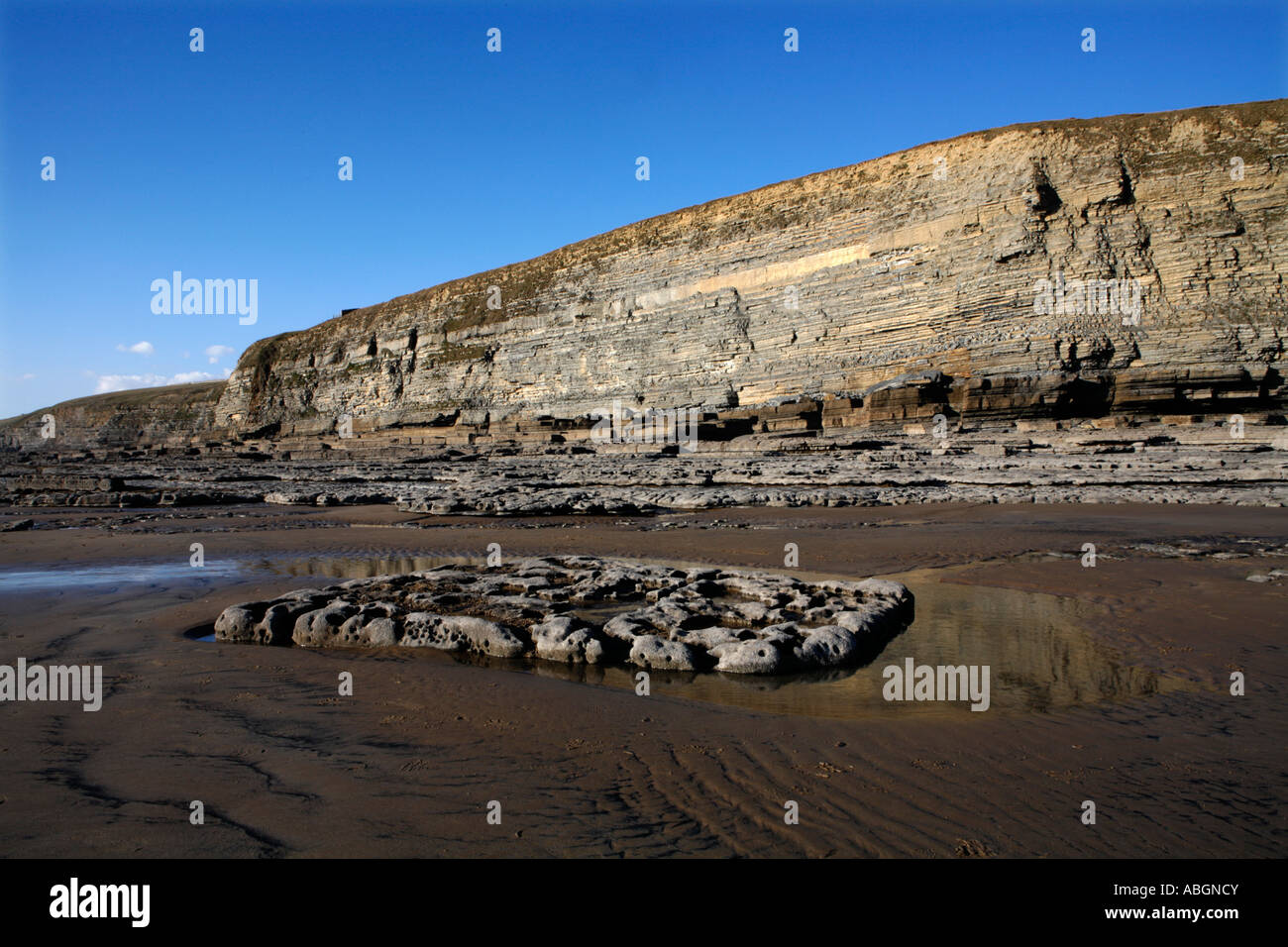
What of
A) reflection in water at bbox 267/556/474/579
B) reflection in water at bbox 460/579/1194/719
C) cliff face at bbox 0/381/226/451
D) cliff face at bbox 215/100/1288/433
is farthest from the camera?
cliff face at bbox 0/381/226/451

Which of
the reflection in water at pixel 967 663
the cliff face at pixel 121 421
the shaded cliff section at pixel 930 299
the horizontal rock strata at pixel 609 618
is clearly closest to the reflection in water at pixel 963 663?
the reflection in water at pixel 967 663

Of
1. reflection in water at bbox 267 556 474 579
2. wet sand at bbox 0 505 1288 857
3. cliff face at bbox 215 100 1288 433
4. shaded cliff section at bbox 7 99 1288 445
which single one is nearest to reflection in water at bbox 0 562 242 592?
reflection in water at bbox 267 556 474 579

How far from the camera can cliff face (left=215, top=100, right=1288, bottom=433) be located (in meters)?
29.0

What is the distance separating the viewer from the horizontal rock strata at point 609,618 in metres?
5.30

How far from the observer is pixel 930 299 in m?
36.5

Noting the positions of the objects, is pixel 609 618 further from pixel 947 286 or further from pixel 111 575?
pixel 947 286

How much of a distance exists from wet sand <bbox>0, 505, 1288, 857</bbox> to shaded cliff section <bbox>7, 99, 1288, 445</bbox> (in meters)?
25.4

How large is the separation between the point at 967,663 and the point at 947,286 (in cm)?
3506

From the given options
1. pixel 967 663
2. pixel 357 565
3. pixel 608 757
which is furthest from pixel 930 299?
pixel 608 757

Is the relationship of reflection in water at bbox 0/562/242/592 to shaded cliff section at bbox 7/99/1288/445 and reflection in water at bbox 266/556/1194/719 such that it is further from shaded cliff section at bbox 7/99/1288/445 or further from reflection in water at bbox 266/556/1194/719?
shaded cliff section at bbox 7/99/1288/445

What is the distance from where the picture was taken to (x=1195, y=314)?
29438 mm

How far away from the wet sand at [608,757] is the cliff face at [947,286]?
2590cm

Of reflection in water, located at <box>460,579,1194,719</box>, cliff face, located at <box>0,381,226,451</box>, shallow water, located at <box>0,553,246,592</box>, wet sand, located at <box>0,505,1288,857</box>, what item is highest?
cliff face, located at <box>0,381,226,451</box>
